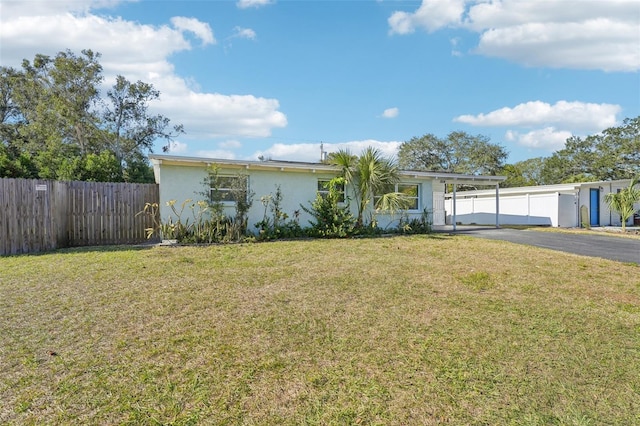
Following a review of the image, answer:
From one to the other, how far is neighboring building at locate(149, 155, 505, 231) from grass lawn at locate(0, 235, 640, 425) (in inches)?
187

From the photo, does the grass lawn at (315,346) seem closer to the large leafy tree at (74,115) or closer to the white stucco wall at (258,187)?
the white stucco wall at (258,187)

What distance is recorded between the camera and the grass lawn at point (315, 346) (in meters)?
2.82

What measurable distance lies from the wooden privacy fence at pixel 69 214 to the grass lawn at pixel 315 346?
2.62m

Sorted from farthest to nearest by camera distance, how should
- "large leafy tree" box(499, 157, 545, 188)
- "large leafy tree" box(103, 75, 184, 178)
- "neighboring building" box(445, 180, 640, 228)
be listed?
"large leafy tree" box(499, 157, 545, 188) < "large leafy tree" box(103, 75, 184, 178) < "neighboring building" box(445, 180, 640, 228)

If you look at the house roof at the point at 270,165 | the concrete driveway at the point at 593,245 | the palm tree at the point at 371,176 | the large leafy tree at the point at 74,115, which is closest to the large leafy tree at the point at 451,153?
the house roof at the point at 270,165

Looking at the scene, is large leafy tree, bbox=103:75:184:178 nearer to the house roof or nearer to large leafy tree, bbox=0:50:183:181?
large leafy tree, bbox=0:50:183:181

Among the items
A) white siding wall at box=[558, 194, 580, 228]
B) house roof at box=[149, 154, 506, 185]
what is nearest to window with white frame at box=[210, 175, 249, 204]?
house roof at box=[149, 154, 506, 185]

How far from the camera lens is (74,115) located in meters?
23.1

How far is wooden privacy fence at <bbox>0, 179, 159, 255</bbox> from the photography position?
8961mm

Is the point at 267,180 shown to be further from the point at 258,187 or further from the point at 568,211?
the point at 568,211

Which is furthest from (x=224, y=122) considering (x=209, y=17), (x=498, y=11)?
(x=498, y=11)

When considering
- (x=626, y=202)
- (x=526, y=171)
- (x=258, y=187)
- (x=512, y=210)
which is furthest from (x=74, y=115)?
(x=526, y=171)

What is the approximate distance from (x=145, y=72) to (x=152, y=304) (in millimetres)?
23386

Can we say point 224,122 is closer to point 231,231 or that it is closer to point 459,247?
point 231,231
